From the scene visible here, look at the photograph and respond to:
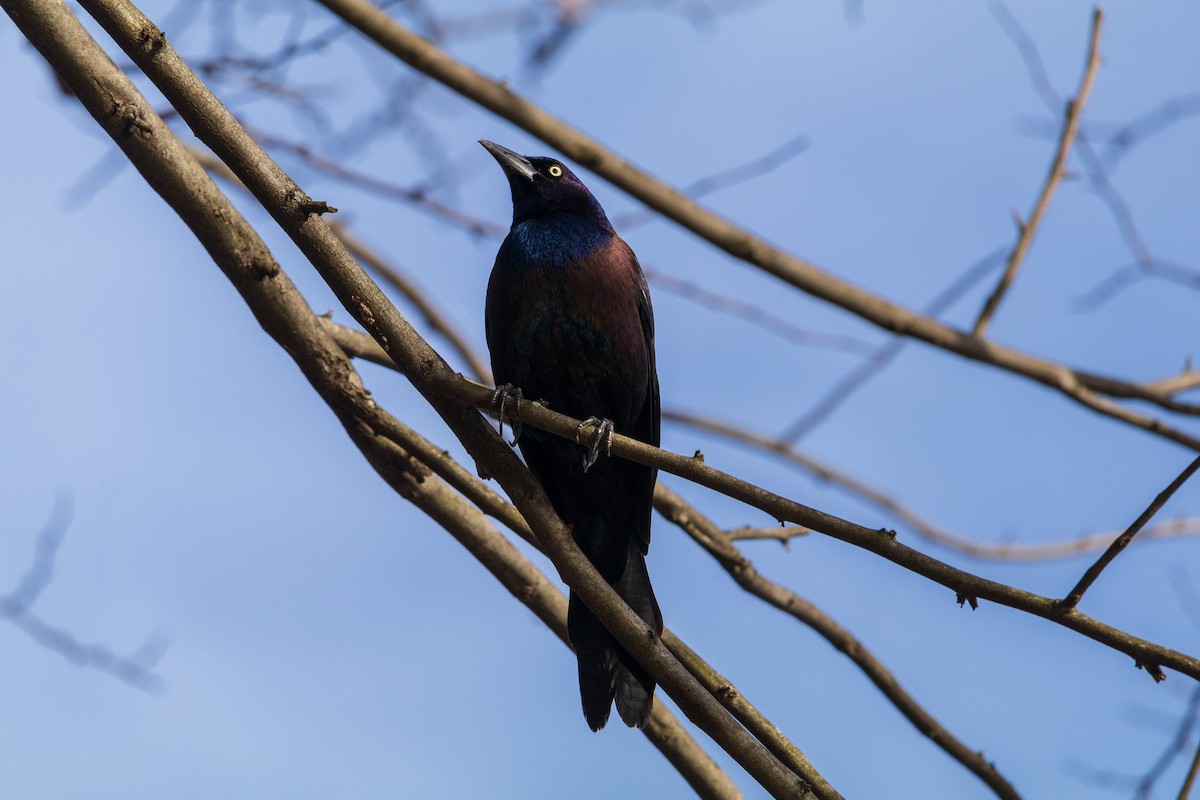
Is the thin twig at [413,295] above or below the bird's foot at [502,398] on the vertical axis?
above

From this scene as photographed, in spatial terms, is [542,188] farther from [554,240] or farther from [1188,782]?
[1188,782]

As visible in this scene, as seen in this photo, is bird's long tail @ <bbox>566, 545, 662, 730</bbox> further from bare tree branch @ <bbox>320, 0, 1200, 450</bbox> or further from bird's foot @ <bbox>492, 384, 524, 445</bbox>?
bare tree branch @ <bbox>320, 0, 1200, 450</bbox>

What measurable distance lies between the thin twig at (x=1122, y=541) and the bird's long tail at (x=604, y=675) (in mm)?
1538

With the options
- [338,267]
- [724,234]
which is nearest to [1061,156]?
[724,234]

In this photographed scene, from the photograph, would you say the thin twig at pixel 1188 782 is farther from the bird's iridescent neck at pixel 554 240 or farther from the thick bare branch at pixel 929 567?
the bird's iridescent neck at pixel 554 240

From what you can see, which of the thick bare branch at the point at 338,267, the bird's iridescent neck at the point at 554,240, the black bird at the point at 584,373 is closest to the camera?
the thick bare branch at the point at 338,267

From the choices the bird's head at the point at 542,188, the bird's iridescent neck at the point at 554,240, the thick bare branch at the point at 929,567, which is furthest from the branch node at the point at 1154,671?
the bird's head at the point at 542,188

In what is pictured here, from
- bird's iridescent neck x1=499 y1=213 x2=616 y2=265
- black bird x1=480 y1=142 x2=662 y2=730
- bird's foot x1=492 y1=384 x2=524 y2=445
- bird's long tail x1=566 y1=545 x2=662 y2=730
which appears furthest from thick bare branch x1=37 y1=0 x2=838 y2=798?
bird's iridescent neck x1=499 y1=213 x2=616 y2=265

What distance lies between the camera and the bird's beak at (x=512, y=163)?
5.20m

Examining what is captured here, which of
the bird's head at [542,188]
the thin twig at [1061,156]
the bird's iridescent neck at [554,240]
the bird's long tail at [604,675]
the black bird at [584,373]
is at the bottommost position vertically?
the bird's long tail at [604,675]

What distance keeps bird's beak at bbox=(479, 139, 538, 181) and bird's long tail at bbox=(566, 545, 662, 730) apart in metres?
1.99

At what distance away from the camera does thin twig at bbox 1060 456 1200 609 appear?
2.71 meters

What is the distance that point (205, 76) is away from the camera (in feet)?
17.5

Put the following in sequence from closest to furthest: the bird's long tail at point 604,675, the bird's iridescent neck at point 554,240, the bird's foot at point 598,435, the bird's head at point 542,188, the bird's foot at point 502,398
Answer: the bird's foot at point 502,398 → the bird's foot at point 598,435 → the bird's long tail at point 604,675 → the bird's iridescent neck at point 554,240 → the bird's head at point 542,188
